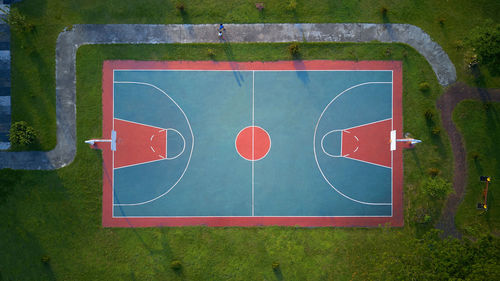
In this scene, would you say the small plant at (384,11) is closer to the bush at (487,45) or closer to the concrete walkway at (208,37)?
the concrete walkway at (208,37)

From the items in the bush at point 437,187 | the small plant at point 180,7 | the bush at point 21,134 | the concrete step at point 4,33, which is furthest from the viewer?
the concrete step at point 4,33

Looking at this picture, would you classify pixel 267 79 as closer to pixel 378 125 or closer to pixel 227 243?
pixel 378 125

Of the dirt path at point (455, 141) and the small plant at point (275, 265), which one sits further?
the dirt path at point (455, 141)

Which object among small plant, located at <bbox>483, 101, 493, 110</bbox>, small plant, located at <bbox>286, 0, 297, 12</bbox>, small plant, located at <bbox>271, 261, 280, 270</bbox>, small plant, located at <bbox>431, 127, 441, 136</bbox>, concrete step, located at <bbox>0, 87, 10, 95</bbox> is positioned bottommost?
small plant, located at <bbox>271, 261, 280, 270</bbox>

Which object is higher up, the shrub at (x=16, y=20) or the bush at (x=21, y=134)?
the shrub at (x=16, y=20)

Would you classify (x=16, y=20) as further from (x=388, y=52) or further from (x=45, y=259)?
(x=388, y=52)

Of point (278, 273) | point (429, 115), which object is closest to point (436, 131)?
point (429, 115)

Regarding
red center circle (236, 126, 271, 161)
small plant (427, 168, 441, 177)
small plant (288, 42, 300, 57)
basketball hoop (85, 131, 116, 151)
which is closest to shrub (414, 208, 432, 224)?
small plant (427, 168, 441, 177)

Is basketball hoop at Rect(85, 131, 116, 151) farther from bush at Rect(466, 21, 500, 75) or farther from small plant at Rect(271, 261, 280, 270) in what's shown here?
bush at Rect(466, 21, 500, 75)

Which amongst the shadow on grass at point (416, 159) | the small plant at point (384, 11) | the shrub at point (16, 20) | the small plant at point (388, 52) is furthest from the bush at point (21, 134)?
the shadow on grass at point (416, 159)
